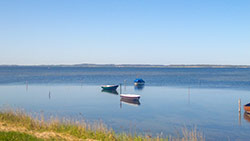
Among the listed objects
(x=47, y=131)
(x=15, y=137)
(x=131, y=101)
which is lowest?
(x=131, y=101)

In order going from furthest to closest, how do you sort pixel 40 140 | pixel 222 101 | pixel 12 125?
pixel 222 101 < pixel 12 125 < pixel 40 140

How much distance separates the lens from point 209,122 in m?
32.0

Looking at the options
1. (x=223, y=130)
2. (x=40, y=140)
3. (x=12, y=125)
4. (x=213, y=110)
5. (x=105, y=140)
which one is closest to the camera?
(x=40, y=140)

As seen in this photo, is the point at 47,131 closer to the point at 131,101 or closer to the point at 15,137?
the point at 15,137

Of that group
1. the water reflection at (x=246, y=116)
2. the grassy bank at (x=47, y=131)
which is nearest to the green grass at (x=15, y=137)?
the grassy bank at (x=47, y=131)

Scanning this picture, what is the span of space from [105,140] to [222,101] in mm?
35513

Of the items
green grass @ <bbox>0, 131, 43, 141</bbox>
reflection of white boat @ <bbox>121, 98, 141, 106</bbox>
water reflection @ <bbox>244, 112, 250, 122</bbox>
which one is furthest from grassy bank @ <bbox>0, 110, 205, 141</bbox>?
reflection of white boat @ <bbox>121, 98, 141, 106</bbox>

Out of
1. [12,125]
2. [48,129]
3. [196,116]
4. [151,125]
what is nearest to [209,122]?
[196,116]

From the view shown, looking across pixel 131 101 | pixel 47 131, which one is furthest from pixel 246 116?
pixel 47 131

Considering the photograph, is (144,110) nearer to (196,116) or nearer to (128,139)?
(196,116)

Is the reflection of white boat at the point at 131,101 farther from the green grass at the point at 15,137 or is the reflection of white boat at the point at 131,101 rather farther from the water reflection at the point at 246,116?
the green grass at the point at 15,137

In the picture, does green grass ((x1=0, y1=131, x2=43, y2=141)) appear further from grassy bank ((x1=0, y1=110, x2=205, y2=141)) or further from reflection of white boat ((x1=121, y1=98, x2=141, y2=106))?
reflection of white boat ((x1=121, y1=98, x2=141, y2=106))

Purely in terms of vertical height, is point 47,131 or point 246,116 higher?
point 47,131

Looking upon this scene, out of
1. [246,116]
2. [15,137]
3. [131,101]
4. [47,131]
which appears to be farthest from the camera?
[131,101]
